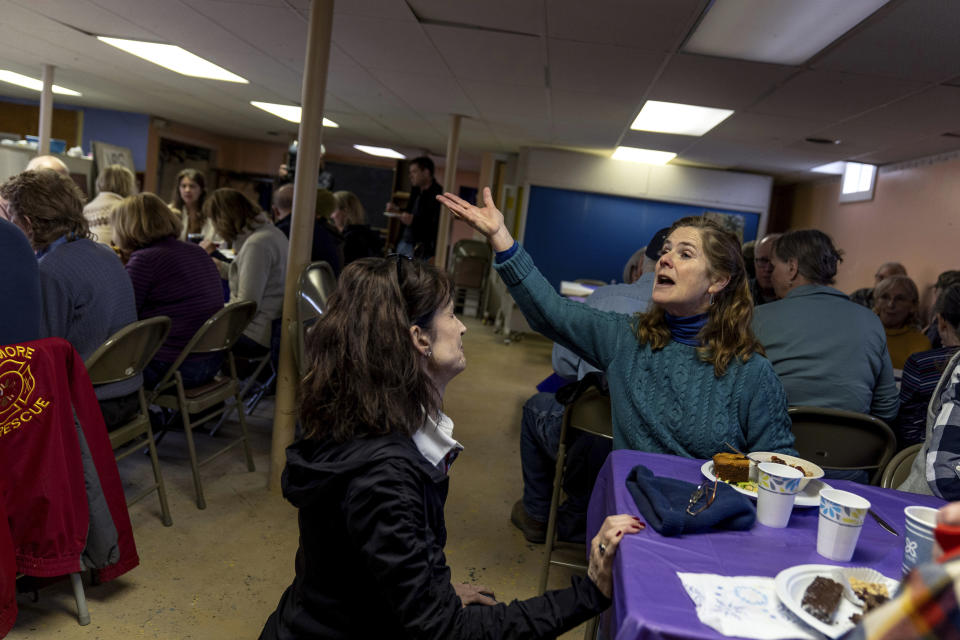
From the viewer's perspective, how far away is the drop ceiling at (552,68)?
3.37 meters

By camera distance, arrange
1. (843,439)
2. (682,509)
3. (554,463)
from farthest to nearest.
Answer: (554,463) → (843,439) → (682,509)

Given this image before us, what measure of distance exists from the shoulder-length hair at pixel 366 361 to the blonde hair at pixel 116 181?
13.5ft

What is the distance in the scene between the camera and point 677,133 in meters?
6.30

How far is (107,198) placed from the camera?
174 inches

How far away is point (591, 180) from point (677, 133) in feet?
8.10

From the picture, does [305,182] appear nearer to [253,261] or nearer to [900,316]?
[253,261]

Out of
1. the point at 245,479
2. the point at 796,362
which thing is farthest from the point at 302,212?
the point at 796,362

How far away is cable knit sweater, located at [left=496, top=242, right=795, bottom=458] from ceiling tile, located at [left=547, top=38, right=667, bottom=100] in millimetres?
2435

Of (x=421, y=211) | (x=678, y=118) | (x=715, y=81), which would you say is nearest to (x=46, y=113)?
(x=421, y=211)

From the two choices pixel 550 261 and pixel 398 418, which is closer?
pixel 398 418

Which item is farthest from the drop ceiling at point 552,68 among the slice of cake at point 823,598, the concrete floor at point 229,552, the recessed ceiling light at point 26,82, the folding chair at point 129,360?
the slice of cake at point 823,598

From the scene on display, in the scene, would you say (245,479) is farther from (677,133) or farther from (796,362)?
(677,133)

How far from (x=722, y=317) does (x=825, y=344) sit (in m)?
0.81

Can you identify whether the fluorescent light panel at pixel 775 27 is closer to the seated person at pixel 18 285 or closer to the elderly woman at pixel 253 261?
the elderly woman at pixel 253 261
